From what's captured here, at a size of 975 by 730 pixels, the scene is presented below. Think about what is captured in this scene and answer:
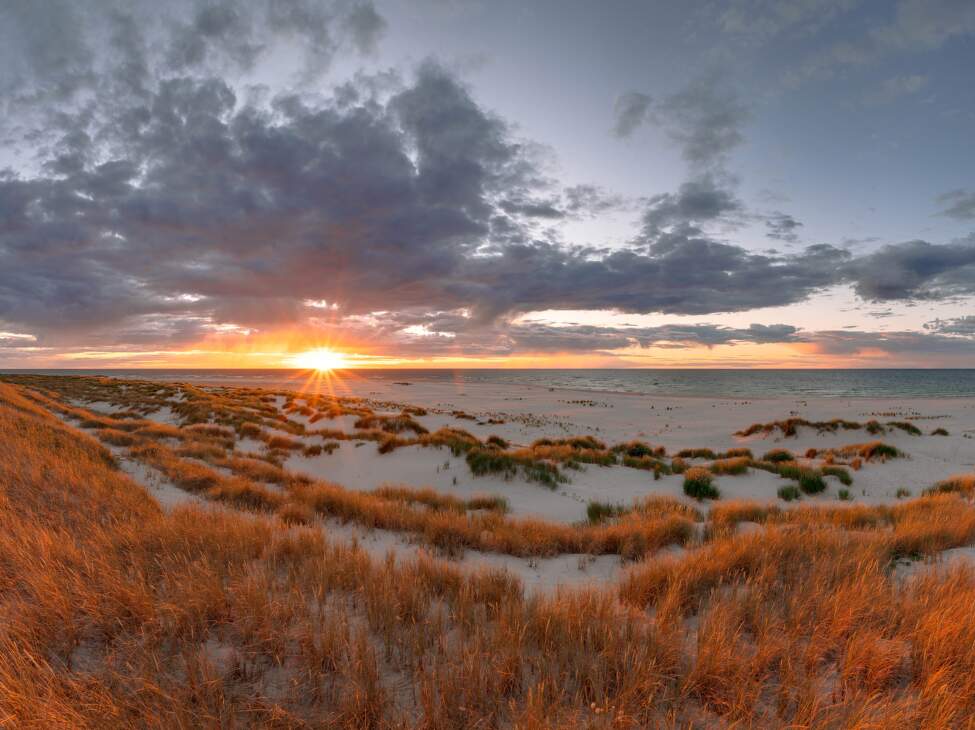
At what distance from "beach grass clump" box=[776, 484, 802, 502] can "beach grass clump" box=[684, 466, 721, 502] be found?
1.87m

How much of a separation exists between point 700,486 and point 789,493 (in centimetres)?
279

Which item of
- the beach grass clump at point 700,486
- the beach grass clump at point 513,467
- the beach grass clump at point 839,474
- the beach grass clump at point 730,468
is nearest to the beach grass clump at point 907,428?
the beach grass clump at point 839,474

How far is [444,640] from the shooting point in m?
3.37

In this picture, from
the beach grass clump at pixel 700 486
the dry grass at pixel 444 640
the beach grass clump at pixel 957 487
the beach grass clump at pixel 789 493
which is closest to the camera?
the dry grass at pixel 444 640

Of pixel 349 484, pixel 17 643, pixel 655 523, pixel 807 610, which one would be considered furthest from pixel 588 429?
pixel 17 643

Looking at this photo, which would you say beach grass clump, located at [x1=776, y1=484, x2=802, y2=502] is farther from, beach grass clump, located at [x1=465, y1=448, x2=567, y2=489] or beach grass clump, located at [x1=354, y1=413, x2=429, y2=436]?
beach grass clump, located at [x1=354, y1=413, x2=429, y2=436]

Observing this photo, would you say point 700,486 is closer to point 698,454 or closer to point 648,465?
point 648,465

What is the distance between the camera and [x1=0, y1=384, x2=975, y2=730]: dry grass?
2660mm

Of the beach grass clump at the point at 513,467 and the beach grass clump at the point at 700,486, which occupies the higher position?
the beach grass clump at the point at 513,467

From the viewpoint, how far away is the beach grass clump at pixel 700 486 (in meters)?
12.3

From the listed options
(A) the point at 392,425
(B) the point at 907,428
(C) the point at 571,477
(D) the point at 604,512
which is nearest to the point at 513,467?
(C) the point at 571,477

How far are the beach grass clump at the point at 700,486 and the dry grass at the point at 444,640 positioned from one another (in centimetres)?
775

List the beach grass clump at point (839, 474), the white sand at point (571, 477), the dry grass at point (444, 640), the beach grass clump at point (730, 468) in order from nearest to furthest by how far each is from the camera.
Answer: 1. the dry grass at point (444, 640)
2. the white sand at point (571, 477)
3. the beach grass clump at point (839, 474)
4. the beach grass clump at point (730, 468)

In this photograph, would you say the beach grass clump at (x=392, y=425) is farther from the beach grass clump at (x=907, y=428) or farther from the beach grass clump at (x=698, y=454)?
the beach grass clump at (x=907, y=428)
